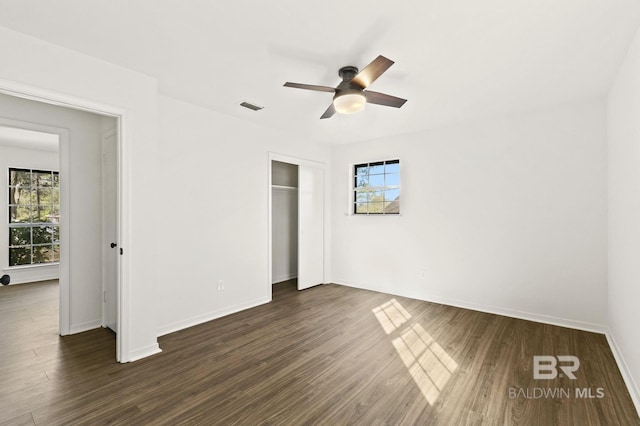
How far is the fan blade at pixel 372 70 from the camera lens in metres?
2.09

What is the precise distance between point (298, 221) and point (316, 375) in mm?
2932

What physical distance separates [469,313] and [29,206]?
25.9ft

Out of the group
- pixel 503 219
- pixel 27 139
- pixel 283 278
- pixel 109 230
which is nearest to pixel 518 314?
pixel 503 219

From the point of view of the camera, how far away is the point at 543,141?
11.7 ft

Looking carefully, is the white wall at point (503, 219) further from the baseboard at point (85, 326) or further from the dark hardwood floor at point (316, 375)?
the baseboard at point (85, 326)

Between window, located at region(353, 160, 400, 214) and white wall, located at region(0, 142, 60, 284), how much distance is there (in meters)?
5.41

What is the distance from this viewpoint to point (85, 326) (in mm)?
3352

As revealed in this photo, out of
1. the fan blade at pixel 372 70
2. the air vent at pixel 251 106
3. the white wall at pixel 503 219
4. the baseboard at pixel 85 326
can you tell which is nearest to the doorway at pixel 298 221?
the white wall at pixel 503 219

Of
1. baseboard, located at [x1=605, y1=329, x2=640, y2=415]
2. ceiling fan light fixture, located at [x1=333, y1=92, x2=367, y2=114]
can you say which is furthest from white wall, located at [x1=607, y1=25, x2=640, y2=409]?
ceiling fan light fixture, located at [x1=333, y1=92, x2=367, y2=114]

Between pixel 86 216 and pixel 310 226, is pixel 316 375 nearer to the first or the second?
pixel 310 226

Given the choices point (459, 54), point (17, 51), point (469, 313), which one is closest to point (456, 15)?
point (459, 54)

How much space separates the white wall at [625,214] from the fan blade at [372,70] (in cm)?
173

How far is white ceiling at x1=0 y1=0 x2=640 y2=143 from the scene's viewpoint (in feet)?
6.16

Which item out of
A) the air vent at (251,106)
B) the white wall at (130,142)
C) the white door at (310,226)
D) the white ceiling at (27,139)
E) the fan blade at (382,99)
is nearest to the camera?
the white wall at (130,142)
